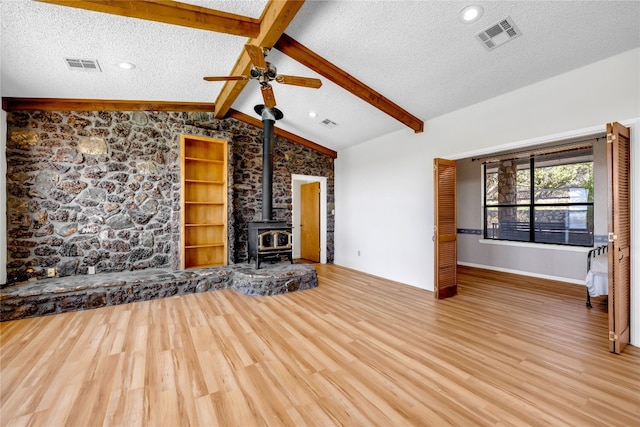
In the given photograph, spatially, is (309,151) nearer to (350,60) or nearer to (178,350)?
(350,60)

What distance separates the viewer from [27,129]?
4.00m

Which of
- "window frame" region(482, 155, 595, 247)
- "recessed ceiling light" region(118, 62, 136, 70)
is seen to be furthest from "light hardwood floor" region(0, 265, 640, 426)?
"recessed ceiling light" region(118, 62, 136, 70)

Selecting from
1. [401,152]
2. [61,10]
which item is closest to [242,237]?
[401,152]

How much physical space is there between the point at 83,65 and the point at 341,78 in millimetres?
3120

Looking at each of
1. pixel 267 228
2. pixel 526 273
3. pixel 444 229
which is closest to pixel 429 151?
pixel 444 229

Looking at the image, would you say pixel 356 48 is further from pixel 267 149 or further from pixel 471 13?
pixel 267 149

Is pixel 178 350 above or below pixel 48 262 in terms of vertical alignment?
below

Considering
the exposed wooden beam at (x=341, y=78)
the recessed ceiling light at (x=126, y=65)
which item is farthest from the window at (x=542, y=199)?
the recessed ceiling light at (x=126, y=65)

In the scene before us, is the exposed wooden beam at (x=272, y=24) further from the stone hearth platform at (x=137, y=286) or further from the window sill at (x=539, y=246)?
the window sill at (x=539, y=246)

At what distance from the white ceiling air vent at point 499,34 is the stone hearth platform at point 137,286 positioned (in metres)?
3.74

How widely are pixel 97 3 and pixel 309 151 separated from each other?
4.44 m

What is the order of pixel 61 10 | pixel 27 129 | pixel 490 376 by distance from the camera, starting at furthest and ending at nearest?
pixel 27 129 < pixel 61 10 < pixel 490 376

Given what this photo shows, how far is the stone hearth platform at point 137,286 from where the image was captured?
11.0ft

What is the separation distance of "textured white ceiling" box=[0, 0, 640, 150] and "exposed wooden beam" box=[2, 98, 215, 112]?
0.14 meters
